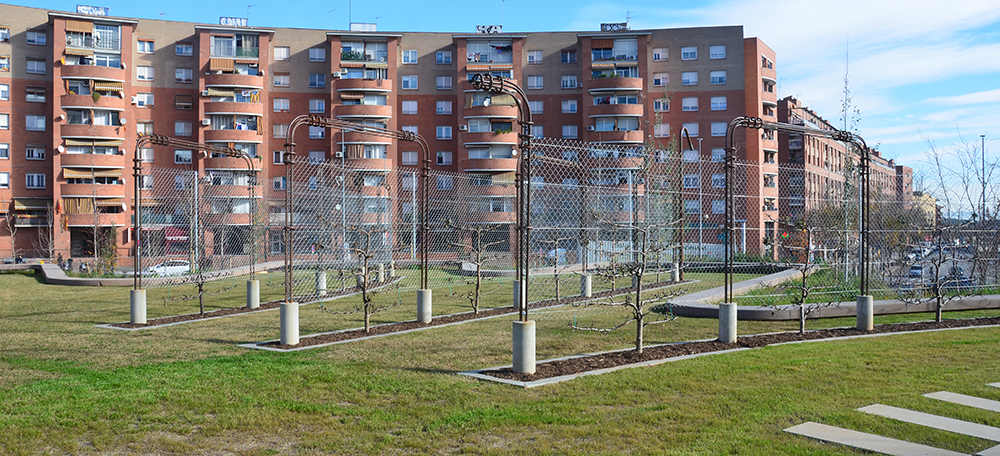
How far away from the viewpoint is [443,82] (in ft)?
197

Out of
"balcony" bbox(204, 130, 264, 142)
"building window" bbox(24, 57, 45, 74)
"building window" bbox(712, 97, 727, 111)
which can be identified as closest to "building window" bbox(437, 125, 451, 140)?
"balcony" bbox(204, 130, 264, 142)

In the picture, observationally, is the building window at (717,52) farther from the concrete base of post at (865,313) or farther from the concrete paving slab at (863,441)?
the concrete paving slab at (863,441)

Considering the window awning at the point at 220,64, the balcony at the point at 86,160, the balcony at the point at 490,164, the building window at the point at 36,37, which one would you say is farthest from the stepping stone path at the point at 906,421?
the building window at the point at 36,37

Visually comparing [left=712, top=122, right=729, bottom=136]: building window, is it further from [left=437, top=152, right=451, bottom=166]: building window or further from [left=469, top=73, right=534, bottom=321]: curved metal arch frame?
[left=469, top=73, right=534, bottom=321]: curved metal arch frame

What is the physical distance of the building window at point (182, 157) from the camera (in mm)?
56562

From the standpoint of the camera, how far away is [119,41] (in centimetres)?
5550

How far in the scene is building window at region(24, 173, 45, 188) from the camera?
54875 mm

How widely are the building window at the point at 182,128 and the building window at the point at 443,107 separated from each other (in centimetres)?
1906

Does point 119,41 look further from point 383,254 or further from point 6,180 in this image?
point 383,254

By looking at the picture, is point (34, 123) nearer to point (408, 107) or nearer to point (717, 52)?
point (408, 107)

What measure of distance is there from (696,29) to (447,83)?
20.0m

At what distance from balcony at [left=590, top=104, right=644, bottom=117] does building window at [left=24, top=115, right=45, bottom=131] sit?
40779 mm

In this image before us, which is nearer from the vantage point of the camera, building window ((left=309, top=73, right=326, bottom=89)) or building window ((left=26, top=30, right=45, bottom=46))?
building window ((left=26, top=30, right=45, bottom=46))

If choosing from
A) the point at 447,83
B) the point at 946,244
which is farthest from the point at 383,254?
the point at 447,83
